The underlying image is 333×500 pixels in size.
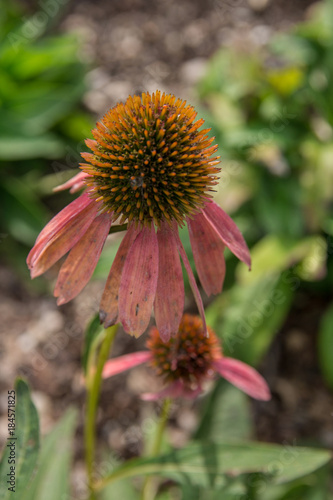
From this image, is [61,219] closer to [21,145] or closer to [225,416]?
[225,416]

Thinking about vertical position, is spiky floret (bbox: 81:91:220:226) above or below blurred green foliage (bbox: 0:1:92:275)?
below

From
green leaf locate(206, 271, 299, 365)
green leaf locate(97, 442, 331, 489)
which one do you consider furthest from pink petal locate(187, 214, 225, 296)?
green leaf locate(206, 271, 299, 365)

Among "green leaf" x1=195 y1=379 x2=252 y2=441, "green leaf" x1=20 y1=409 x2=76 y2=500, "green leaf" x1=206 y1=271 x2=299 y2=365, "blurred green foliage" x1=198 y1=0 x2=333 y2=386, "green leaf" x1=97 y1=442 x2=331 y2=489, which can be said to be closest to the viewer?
"green leaf" x1=97 y1=442 x2=331 y2=489

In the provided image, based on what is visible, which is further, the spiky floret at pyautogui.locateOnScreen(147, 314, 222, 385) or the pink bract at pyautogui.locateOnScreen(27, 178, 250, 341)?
the spiky floret at pyautogui.locateOnScreen(147, 314, 222, 385)

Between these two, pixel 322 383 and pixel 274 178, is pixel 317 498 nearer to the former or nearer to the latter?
pixel 322 383

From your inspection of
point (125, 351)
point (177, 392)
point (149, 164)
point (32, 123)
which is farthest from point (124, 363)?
point (32, 123)

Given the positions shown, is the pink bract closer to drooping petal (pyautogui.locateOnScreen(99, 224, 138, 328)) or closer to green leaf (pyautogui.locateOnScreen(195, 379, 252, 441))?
drooping petal (pyautogui.locateOnScreen(99, 224, 138, 328))

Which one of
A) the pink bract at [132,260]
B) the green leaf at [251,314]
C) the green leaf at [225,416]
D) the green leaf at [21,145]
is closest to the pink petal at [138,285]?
the pink bract at [132,260]
